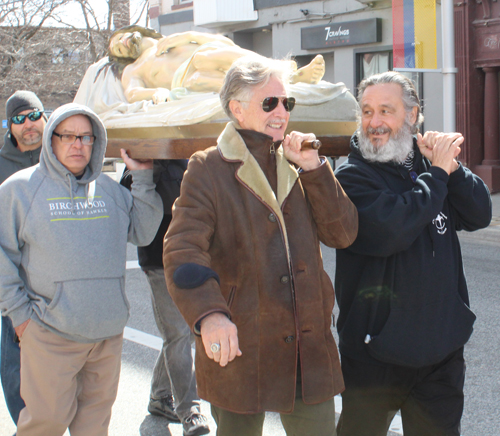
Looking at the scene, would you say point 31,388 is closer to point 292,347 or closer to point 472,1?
point 292,347

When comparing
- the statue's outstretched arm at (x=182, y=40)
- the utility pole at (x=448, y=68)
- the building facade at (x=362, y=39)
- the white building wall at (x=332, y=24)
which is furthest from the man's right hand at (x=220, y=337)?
the white building wall at (x=332, y=24)

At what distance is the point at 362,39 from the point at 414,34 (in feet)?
18.6

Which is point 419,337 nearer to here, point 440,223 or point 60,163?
point 440,223

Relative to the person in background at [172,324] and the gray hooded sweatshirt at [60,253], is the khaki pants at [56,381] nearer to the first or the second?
the gray hooded sweatshirt at [60,253]

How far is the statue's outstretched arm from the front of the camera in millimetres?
4137

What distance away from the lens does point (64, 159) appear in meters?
2.61

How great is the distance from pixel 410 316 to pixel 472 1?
11.5 m

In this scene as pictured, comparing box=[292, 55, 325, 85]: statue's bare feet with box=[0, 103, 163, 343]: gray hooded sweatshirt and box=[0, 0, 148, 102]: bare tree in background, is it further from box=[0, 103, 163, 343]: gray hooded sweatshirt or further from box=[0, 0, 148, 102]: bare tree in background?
box=[0, 0, 148, 102]: bare tree in background

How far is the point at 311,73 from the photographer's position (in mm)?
3781

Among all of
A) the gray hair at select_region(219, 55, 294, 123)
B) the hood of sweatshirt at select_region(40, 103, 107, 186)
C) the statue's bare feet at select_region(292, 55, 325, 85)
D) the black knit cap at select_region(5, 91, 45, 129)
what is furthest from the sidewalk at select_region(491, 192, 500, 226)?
the gray hair at select_region(219, 55, 294, 123)

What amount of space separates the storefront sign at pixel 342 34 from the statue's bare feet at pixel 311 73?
10.9m

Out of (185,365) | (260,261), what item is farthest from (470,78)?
(260,261)

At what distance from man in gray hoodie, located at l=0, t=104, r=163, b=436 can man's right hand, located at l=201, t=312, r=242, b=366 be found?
2.98ft

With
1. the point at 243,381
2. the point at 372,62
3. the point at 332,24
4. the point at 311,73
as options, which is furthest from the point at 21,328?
the point at 332,24
